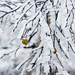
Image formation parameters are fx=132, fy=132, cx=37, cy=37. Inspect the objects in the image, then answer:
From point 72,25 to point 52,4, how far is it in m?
0.17

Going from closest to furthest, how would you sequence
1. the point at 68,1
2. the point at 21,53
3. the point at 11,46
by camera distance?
the point at 68,1, the point at 21,53, the point at 11,46

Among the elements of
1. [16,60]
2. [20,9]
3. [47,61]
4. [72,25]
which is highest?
[20,9]

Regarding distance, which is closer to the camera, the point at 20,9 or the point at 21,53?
the point at 20,9

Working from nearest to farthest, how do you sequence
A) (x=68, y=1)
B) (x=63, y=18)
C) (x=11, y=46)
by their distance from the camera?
(x=63, y=18), (x=68, y=1), (x=11, y=46)

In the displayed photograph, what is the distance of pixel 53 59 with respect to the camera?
2.40 feet

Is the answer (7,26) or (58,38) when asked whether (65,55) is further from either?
(7,26)

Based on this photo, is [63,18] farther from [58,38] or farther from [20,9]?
[20,9]

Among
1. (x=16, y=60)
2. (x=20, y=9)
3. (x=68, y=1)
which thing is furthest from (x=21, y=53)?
(x=68, y=1)

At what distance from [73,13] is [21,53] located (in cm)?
69

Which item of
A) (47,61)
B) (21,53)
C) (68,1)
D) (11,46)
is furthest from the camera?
(11,46)

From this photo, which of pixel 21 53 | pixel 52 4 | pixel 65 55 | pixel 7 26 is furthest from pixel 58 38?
pixel 21 53

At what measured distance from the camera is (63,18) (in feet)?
2.30

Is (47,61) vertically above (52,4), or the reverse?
(52,4)

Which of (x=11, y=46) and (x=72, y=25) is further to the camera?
(x=11, y=46)
